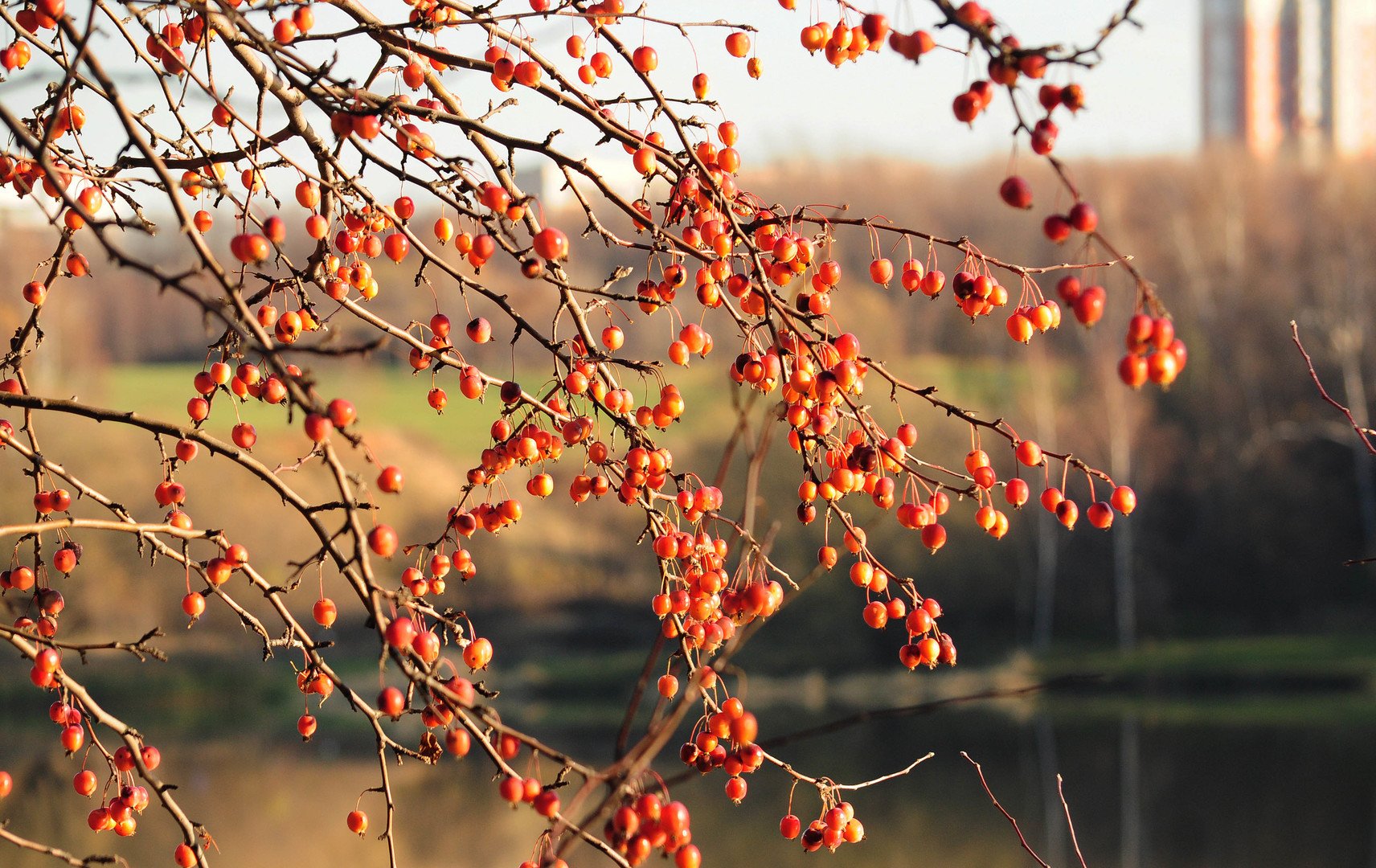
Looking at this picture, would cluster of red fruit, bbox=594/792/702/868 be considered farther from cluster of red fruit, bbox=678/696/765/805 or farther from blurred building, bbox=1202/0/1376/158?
blurred building, bbox=1202/0/1376/158

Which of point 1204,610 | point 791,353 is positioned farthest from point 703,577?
point 1204,610

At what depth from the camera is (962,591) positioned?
1870 cm

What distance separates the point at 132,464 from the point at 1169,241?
52.2 ft

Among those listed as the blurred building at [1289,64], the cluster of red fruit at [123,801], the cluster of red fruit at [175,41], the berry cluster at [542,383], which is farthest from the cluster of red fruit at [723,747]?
the blurred building at [1289,64]

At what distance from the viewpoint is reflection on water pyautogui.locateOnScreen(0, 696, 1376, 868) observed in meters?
10.4

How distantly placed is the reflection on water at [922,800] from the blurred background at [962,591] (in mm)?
53

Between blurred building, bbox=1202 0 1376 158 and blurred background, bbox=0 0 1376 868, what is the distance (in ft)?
72.5

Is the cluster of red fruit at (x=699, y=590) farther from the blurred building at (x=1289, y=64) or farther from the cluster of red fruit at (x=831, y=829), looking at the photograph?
the blurred building at (x=1289, y=64)

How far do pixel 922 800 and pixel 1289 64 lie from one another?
4213 cm

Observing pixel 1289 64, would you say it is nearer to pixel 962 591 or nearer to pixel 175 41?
pixel 962 591

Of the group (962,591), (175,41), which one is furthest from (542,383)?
(962,591)

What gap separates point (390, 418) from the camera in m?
24.3

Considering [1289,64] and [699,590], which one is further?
[1289,64]

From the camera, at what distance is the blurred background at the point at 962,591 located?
11.5m
